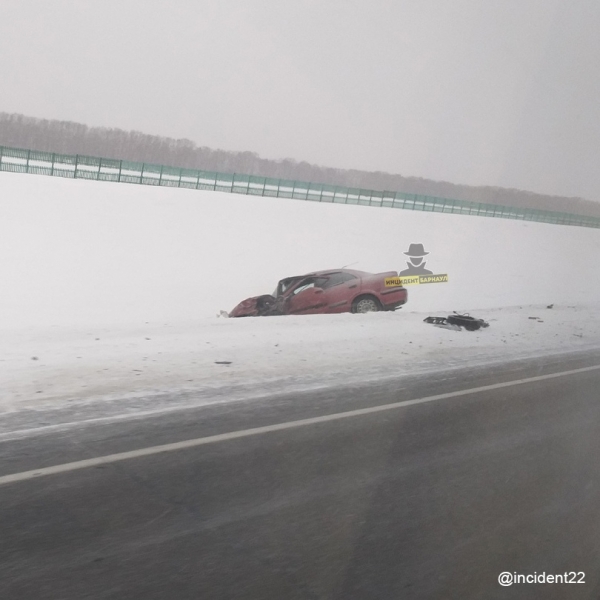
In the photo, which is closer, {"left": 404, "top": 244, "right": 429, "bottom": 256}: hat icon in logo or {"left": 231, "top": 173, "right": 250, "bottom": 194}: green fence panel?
{"left": 231, "top": 173, "right": 250, "bottom": 194}: green fence panel

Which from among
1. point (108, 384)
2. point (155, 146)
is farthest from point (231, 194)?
point (108, 384)

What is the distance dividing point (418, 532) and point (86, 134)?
53.1ft

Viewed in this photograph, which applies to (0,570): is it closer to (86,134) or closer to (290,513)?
(290,513)

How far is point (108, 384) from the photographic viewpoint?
8.25 meters

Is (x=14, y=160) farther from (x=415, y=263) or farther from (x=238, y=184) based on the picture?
(x=415, y=263)

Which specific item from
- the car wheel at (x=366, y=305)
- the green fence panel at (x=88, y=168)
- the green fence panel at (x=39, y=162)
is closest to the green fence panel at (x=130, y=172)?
the green fence panel at (x=88, y=168)

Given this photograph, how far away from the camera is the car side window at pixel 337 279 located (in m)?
15.3

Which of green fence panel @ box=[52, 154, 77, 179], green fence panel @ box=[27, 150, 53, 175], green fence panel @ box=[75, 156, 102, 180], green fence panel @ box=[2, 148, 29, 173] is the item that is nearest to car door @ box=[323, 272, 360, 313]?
green fence panel @ box=[75, 156, 102, 180]

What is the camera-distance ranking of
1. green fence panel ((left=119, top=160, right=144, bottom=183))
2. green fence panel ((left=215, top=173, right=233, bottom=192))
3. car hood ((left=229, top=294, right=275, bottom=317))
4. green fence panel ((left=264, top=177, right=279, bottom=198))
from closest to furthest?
car hood ((left=229, top=294, right=275, bottom=317)) < green fence panel ((left=119, top=160, right=144, bottom=183)) < green fence panel ((left=215, top=173, right=233, bottom=192)) < green fence panel ((left=264, top=177, right=279, bottom=198))

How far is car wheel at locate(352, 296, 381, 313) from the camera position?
1506cm

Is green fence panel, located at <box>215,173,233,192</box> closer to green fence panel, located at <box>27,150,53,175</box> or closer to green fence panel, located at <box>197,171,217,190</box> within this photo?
green fence panel, located at <box>197,171,217,190</box>

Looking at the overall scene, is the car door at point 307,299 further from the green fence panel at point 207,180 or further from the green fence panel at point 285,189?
the green fence panel at point 285,189

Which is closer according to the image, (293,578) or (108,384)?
(293,578)

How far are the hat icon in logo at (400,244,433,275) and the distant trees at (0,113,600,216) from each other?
3.02m
